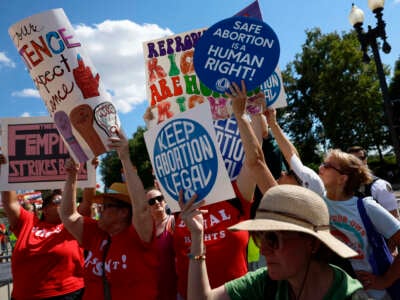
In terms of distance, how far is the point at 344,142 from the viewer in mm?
31328

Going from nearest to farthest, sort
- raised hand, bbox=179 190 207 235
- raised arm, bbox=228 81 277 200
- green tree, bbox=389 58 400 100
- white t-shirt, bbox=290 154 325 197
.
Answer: raised hand, bbox=179 190 207 235, raised arm, bbox=228 81 277 200, white t-shirt, bbox=290 154 325 197, green tree, bbox=389 58 400 100

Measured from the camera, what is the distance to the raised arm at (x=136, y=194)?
2393 mm

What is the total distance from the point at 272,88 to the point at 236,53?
71 cm

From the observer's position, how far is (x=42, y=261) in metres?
3.22

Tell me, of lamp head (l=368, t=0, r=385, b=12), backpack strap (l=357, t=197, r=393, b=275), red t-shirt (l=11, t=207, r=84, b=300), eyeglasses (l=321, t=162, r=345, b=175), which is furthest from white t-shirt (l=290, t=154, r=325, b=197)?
lamp head (l=368, t=0, r=385, b=12)

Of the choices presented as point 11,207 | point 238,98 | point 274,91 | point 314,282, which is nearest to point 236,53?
point 238,98

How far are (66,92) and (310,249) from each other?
196 centimetres

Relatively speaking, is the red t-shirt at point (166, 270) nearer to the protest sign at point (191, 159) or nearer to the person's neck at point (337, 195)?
the protest sign at point (191, 159)

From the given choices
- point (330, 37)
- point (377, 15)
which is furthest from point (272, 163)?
point (330, 37)

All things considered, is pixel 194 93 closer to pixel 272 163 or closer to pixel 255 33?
pixel 255 33

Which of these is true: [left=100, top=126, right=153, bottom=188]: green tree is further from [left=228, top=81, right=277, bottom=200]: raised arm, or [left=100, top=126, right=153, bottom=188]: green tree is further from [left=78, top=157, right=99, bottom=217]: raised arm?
[left=228, top=81, right=277, bottom=200]: raised arm

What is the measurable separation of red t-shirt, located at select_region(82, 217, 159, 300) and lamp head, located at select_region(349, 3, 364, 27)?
25.0 feet

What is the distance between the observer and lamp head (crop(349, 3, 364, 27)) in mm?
8141

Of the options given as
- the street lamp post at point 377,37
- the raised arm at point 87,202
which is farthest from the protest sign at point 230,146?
the street lamp post at point 377,37
